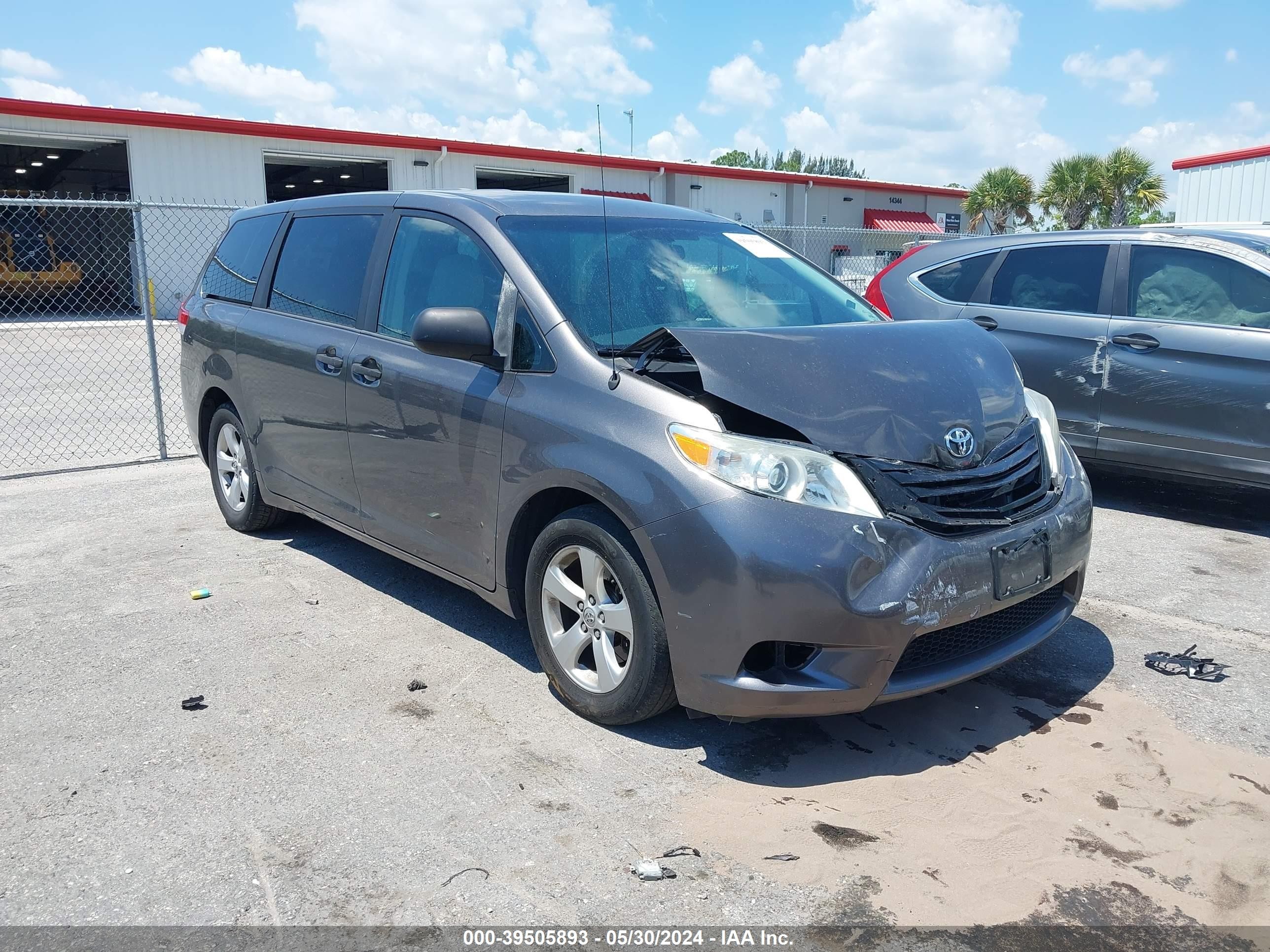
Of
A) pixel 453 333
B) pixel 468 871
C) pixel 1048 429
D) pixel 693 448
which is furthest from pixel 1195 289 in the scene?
pixel 468 871

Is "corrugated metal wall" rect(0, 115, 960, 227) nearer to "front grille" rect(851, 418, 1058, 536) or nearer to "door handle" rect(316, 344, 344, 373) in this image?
"door handle" rect(316, 344, 344, 373)

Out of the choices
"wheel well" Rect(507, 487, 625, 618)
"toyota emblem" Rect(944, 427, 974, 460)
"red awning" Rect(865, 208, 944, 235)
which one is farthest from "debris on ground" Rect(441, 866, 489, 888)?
"red awning" Rect(865, 208, 944, 235)

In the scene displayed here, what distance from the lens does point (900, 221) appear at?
43500 millimetres

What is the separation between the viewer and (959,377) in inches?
138

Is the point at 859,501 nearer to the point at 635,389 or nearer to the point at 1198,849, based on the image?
the point at 635,389

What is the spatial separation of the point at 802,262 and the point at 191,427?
385cm

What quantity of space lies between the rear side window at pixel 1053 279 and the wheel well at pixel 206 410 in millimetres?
5028

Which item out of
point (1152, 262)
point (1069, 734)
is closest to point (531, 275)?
point (1069, 734)

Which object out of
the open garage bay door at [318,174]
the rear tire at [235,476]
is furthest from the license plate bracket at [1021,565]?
the open garage bay door at [318,174]

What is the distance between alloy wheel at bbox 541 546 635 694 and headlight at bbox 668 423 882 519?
539 mm

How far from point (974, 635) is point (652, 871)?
137 centimetres

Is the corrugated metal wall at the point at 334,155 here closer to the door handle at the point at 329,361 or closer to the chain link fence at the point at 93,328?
the chain link fence at the point at 93,328

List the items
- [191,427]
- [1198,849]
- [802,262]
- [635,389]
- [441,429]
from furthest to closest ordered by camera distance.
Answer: [191,427], [802,262], [441,429], [635,389], [1198,849]

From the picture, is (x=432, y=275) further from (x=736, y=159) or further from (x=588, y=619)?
(x=736, y=159)
